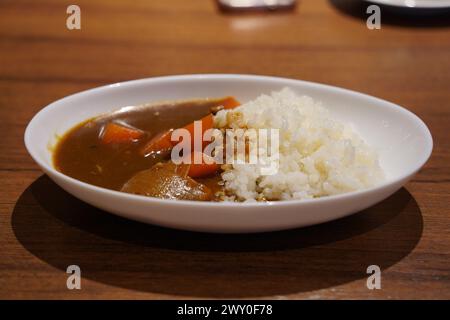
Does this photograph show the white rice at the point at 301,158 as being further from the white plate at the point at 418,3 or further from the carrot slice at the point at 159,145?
the white plate at the point at 418,3

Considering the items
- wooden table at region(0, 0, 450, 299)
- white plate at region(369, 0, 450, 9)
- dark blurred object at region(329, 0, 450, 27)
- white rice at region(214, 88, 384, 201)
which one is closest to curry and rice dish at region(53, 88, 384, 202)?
white rice at region(214, 88, 384, 201)

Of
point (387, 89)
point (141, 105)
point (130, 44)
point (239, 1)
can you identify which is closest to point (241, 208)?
point (141, 105)

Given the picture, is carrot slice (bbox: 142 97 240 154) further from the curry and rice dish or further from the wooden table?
the wooden table

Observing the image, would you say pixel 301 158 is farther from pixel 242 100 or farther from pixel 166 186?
pixel 242 100

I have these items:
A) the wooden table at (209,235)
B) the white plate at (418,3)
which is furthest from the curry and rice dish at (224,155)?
the white plate at (418,3)

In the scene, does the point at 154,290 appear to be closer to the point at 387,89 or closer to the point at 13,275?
the point at 13,275

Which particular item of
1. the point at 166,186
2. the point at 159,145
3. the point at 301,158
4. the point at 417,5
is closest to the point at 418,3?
the point at 417,5
